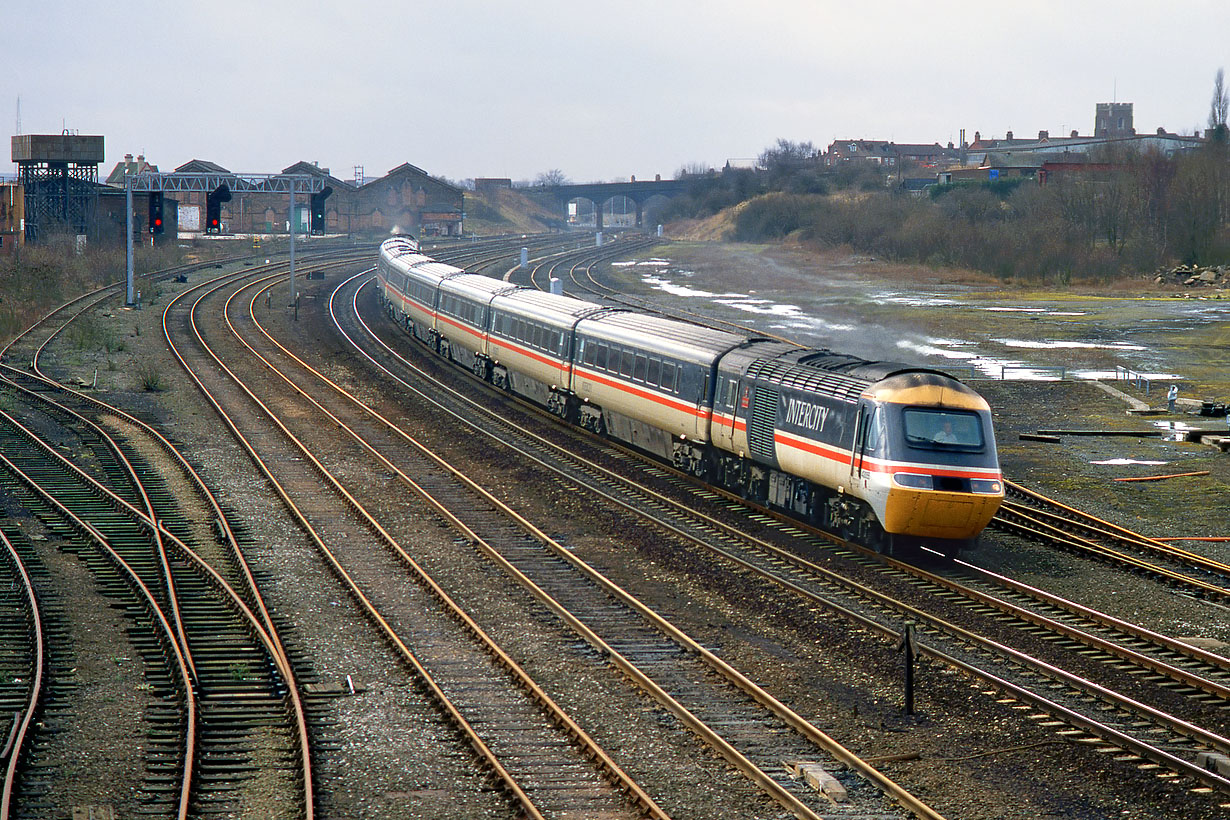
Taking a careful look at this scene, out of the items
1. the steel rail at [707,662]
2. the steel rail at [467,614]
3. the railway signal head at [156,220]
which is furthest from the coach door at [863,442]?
the railway signal head at [156,220]

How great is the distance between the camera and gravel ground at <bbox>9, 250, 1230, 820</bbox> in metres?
10.8

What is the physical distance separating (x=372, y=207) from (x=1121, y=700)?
11266 cm

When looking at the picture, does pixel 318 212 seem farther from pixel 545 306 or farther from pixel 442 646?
pixel 442 646

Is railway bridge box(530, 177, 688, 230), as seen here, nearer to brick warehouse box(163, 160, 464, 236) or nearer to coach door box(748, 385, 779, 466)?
brick warehouse box(163, 160, 464, 236)

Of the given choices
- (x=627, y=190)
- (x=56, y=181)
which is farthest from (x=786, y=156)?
(x=56, y=181)

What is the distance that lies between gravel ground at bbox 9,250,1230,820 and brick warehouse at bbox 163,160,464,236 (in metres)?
94.9

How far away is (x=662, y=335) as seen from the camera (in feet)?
87.2

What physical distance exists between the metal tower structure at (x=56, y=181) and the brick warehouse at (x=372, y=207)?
32.7 meters

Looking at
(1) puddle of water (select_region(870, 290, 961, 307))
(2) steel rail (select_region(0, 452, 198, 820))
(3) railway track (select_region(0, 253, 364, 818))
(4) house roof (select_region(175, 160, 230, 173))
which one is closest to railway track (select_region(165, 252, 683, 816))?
(3) railway track (select_region(0, 253, 364, 818))

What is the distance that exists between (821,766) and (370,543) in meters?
10.4

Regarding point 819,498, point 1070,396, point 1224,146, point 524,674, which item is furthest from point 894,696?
point 1224,146

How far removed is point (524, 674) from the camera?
13750 mm

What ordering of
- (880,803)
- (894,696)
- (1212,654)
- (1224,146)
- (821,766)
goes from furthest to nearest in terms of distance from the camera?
(1224,146), (1212,654), (894,696), (821,766), (880,803)

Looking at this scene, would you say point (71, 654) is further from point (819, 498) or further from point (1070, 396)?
A: point (1070, 396)
